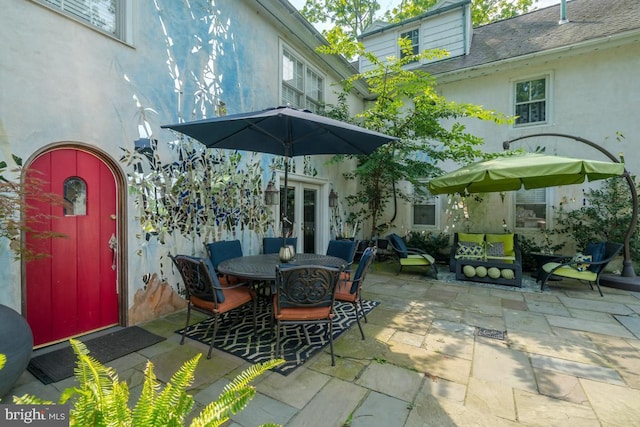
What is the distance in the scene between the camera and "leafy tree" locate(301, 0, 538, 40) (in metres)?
12.4

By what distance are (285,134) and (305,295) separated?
2143 mm

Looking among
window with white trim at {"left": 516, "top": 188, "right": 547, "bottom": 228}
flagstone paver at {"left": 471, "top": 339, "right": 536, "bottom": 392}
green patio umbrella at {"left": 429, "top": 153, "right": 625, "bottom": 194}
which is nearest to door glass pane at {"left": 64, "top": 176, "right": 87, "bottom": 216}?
flagstone paver at {"left": 471, "top": 339, "right": 536, "bottom": 392}

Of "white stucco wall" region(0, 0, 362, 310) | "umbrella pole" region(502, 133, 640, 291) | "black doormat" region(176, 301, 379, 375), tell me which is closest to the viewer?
"white stucco wall" region(0, 0, 362, 310)

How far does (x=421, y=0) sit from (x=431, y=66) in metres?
5.88

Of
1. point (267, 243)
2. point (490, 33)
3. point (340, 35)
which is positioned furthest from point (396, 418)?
point (490, 33)

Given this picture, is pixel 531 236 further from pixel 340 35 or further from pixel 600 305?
pixel 340 35

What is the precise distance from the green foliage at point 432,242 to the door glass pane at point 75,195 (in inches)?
284

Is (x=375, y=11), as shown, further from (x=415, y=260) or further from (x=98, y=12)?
(x=98, y=12)

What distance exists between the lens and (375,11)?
42.6 ft

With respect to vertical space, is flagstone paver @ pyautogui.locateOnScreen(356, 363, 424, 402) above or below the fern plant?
below

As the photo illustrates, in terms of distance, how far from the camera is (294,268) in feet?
8.68

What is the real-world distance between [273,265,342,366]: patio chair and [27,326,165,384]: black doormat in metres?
1.52

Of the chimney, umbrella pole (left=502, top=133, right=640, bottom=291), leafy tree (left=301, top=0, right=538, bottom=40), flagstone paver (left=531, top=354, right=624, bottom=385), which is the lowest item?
flagstone paver (left=531, top=354, right=624, bottom=385)

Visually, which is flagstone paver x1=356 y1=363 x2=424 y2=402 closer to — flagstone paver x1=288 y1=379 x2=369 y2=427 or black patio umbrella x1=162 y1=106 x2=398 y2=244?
flagstone paver x1=288 y1=379 x2=369 y2=427
